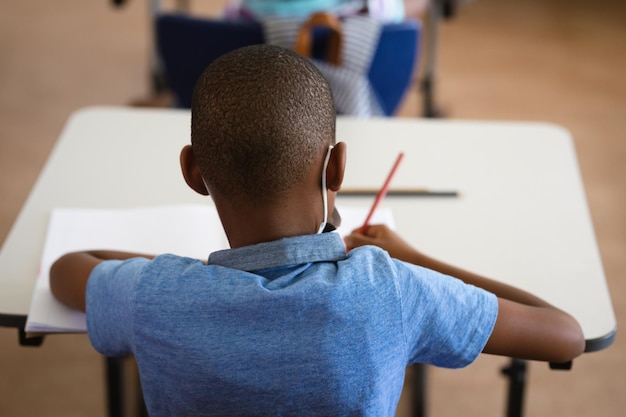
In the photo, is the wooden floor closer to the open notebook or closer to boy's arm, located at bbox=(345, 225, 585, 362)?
the open notebook

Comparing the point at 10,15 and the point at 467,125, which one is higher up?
the point at 467,125

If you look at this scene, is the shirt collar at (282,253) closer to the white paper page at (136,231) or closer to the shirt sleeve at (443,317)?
the shirt sleeve at (443,317)

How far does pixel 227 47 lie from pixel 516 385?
1.05m

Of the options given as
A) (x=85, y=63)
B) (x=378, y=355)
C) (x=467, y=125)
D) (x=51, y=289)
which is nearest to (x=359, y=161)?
(x=467, y=125)

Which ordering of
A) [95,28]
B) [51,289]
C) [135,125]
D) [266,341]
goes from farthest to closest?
[95,28], [135,125], [51,289], [266,341]

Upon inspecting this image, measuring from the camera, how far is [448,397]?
85.9 inches

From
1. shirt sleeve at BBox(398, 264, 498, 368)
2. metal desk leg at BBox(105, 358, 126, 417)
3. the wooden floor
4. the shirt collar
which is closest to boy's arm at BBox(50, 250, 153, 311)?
the shirt collar

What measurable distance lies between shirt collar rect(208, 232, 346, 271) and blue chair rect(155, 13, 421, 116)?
1.21m

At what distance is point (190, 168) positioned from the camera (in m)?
1.01

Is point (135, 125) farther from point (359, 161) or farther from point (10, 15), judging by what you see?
point (10, 15)

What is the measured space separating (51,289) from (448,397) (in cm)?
122

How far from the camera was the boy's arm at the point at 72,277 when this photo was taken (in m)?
1.18

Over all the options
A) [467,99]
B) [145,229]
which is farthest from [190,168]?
[467,99]

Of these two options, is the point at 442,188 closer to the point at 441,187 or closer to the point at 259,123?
the point at 441,187
